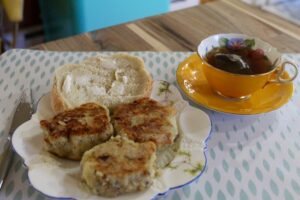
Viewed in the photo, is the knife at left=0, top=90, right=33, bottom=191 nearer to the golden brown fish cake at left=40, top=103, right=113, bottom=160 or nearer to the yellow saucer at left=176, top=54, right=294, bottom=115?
the golden brown fish cake at left=40, top=103, right=113, bottom=160

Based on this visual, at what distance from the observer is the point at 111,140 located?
664 millimetres

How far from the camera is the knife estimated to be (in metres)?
0.70

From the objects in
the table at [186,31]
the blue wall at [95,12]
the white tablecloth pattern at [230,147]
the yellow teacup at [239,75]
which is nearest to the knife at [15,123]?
A: the white tablecloth pattern at [230,147]

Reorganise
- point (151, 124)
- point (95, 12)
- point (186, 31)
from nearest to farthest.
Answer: point (151, 124) → point (186, 31) → point (95, 12)

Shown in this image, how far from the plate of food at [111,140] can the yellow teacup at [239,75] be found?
101 millimetres

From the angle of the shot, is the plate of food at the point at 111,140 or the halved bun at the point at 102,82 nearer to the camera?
the plate of food at the point at 111,140

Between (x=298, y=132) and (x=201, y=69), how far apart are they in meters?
0.29

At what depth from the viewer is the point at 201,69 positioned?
0.98 metres

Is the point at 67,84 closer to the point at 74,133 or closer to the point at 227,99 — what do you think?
the point at 74,133

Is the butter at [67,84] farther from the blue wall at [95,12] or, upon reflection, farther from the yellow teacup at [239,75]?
the blue wall at [95,12]

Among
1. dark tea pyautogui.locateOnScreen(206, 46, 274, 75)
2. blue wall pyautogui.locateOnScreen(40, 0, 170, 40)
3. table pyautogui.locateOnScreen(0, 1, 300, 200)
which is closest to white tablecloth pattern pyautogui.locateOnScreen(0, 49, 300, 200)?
table pyautogui.locateOnScreen(0, 1, 300, 200)

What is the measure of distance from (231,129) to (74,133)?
35cm

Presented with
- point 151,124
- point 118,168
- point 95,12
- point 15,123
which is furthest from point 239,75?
point 95,12

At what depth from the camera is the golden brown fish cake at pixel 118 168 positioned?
0.59 meters
